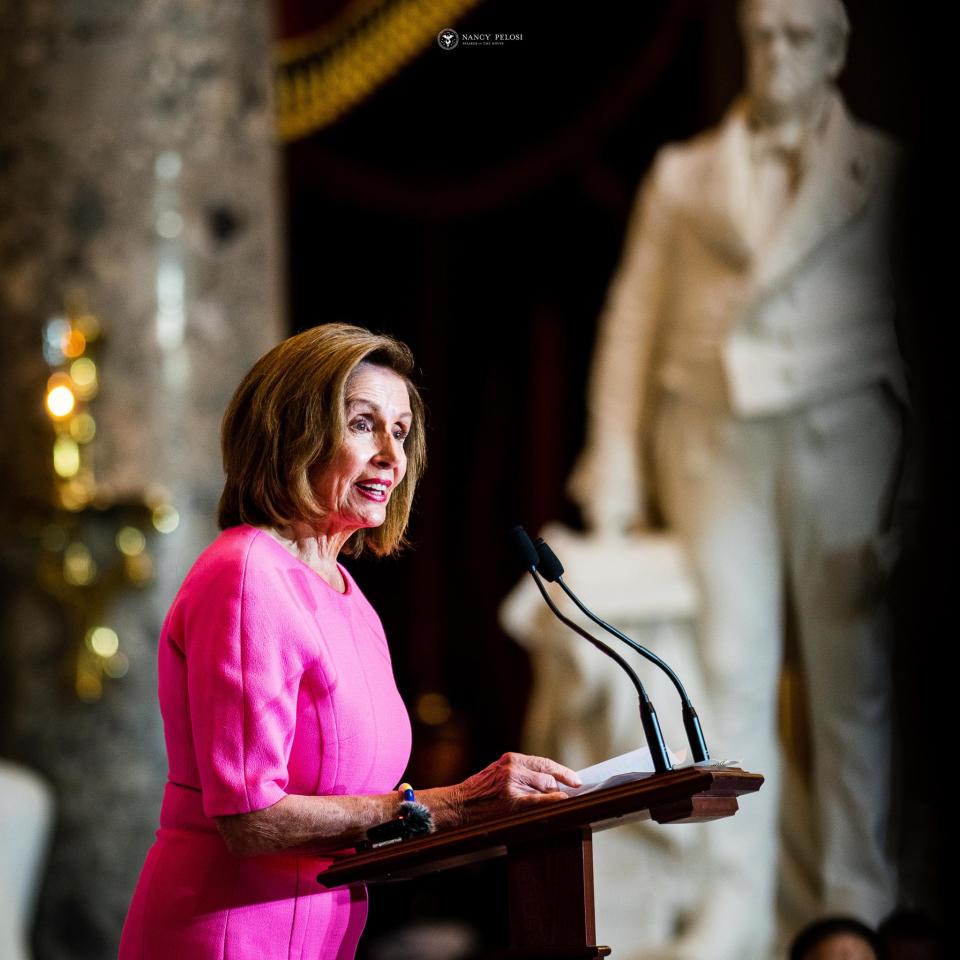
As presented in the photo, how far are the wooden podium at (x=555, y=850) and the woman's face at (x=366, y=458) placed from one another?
381 mm

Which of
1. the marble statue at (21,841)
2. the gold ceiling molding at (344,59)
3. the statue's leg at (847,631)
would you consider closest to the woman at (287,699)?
the marble statue at (21,841)

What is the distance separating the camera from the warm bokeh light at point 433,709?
6734 mm

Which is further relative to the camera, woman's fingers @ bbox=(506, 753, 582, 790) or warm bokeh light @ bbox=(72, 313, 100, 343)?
warm bokeh light @ bbox=(72, 313, 100, 343)

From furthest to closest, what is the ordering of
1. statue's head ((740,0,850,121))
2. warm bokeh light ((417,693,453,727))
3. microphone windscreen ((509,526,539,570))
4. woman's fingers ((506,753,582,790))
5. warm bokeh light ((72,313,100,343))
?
1. warm bokeh light ((417,693,453,727))
2. warm bokeh light ((72,313,100,343))
3. statue's head ((740,0,850,121))
4. microphone windscreen ((509,526,539,570))
5. woman's fingers ((506,753,582,790))

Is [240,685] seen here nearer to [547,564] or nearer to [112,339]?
[547,564]

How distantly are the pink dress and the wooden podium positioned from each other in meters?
0.09

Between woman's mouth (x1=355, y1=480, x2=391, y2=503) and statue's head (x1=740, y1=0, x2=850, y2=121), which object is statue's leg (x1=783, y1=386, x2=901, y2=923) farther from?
woman's mouth (x1=355, y1=480, x2=391, y2=503)

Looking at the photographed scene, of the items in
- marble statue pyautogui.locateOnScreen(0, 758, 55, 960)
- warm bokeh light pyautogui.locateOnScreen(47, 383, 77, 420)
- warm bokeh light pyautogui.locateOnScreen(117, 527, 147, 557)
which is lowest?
marble statue pyautogui.locateOnScreen(0, 758, 55, 960)

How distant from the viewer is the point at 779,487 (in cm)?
442

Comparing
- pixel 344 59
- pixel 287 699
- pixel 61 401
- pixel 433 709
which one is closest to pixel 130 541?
→ pixel 61 401

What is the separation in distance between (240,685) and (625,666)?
1.34ft

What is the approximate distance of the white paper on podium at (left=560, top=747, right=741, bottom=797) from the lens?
1.55 metres

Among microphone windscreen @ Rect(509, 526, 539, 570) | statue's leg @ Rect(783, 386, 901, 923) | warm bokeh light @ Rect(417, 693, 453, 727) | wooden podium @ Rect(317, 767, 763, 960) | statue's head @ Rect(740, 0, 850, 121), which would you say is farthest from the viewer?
warm bokeh light @ Rect(417, 693, 453, 727)


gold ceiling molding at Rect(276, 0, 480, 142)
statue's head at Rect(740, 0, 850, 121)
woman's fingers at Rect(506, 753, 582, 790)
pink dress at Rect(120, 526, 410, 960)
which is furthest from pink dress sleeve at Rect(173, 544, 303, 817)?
gold ceiling molding at Rect(276, 0, 480, 142)
